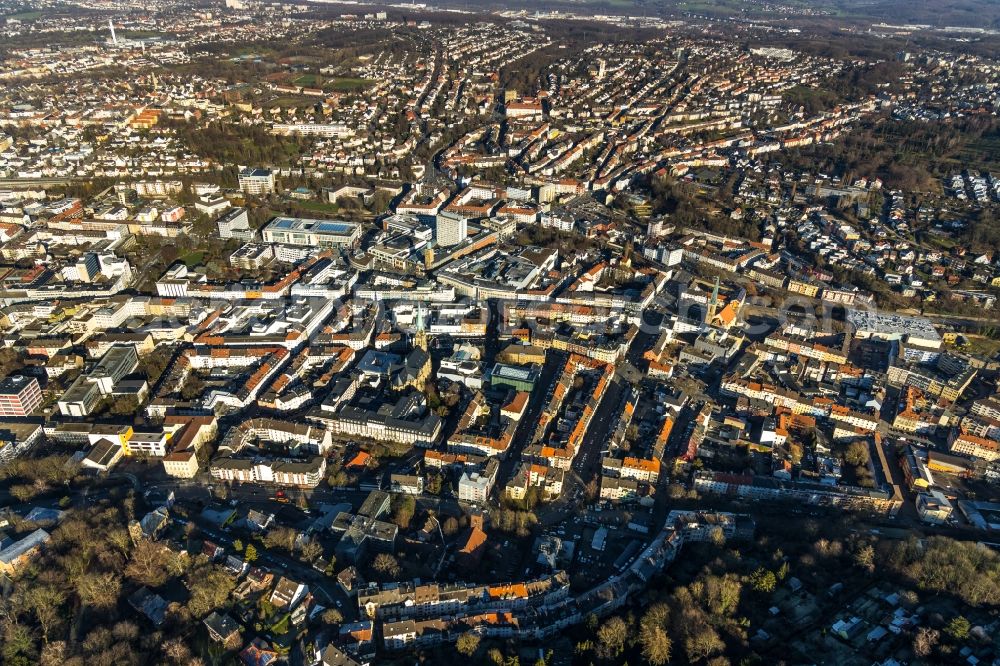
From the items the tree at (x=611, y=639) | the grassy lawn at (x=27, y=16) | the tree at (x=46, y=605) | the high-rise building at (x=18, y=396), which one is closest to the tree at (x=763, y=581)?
the tree at (x=611, y=639)

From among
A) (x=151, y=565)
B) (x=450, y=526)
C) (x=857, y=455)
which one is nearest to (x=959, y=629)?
(x=857, y=455)

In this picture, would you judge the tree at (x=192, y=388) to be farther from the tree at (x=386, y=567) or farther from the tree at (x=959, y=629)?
the tree at (x=959, y=629)

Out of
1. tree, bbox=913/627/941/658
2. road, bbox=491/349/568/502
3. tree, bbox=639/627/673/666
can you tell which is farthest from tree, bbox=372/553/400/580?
tree, bbox=913/627/941/658

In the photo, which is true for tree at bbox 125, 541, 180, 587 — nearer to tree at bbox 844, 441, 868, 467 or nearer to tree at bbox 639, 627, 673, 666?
tree at bbox 639, 627, 673, 666

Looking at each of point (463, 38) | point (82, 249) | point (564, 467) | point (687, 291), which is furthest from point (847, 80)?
point (82, 249)

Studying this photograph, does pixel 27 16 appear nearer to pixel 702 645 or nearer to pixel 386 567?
pixel 386 567

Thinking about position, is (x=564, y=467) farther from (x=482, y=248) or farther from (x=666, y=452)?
(x=482, y=248)
